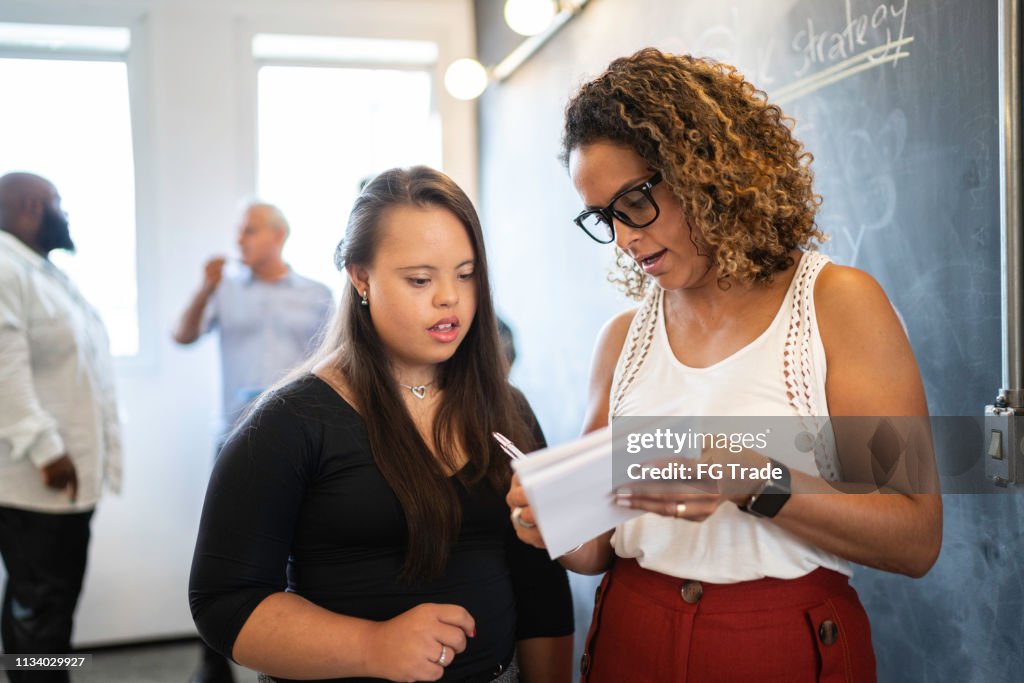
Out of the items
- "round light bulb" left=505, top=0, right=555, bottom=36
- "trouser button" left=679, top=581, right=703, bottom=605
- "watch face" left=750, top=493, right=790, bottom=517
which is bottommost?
"trouser button" left=679, top=581, right=703, bottom=605

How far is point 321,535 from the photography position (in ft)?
3.83

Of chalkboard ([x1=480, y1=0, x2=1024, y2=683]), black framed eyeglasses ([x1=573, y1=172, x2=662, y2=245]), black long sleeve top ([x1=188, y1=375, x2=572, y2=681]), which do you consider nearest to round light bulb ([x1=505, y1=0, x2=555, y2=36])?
chalkboard ([x1=480, y1=0, x2=1024, y2=683])

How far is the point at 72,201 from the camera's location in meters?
4.05

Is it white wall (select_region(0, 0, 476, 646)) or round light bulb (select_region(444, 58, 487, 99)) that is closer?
round light bulb (select_region(444, 58, 487, 99))

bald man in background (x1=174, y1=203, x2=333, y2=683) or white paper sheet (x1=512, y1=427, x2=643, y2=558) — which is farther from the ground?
bald man in background (x1=174, y1=203, x2=333, y2=683)

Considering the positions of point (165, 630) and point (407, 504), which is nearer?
point (407, 504)

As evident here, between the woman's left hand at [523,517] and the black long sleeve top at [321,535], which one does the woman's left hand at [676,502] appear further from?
the black long sleeve top at [321,535]

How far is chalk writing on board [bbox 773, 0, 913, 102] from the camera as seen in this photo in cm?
145

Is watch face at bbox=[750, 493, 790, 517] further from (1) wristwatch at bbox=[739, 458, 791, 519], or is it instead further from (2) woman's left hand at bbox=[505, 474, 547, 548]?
(2) woman's left hand at bbox=[505, 474, 547, 548]

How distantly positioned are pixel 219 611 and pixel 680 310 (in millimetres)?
751

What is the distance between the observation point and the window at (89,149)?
4008 millimetres

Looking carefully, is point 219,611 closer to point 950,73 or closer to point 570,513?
point 570,513

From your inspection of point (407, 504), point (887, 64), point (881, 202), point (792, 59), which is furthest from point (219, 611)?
point (792, 59)

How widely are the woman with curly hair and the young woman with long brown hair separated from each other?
15 cm
